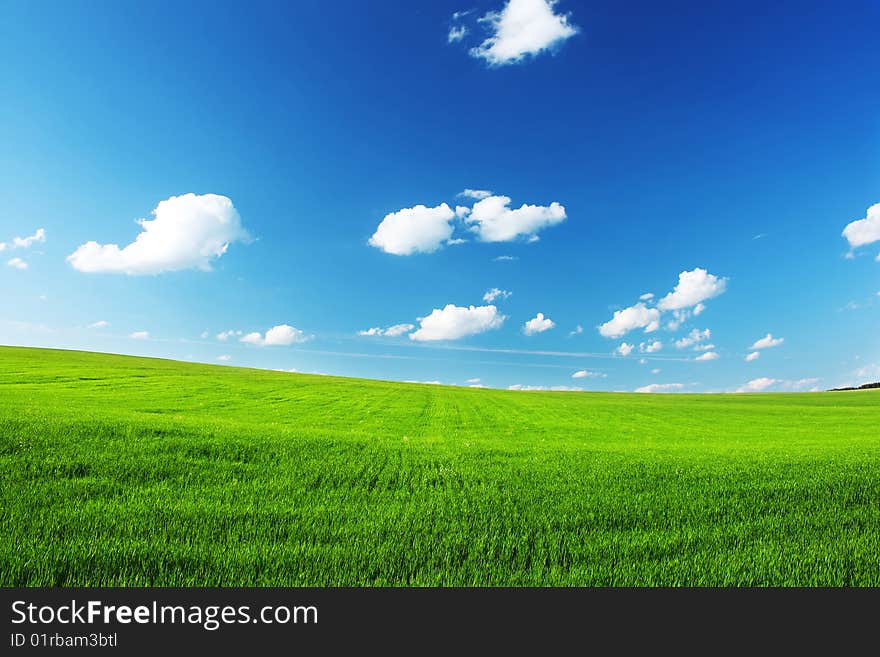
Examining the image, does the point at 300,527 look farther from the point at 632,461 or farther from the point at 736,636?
the point at 632,461

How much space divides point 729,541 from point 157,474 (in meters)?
10.4

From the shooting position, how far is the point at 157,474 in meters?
9.51

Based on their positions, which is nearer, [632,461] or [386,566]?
[386,566]

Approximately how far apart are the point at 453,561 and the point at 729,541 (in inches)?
163

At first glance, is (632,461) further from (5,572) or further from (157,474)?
(5,572)

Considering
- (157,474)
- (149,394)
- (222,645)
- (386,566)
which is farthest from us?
(149,394)

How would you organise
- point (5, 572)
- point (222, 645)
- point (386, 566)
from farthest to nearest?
point (386, 566) < point (5, 572) < point (222, 645)

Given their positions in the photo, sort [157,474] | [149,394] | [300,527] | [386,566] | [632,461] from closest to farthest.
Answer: [386,566]
[300,527]
[157,474]
[632,461]
[149,394]

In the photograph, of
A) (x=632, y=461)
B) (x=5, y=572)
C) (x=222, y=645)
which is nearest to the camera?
(x=222, y=645)

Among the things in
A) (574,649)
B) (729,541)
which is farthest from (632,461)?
(574,649)

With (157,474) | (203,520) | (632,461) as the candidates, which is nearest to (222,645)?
(203,520)

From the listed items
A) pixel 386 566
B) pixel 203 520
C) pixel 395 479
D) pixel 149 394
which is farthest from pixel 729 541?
pixel 149 394

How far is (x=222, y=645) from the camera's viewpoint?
430 cm

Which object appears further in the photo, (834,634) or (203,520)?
(203,520)
